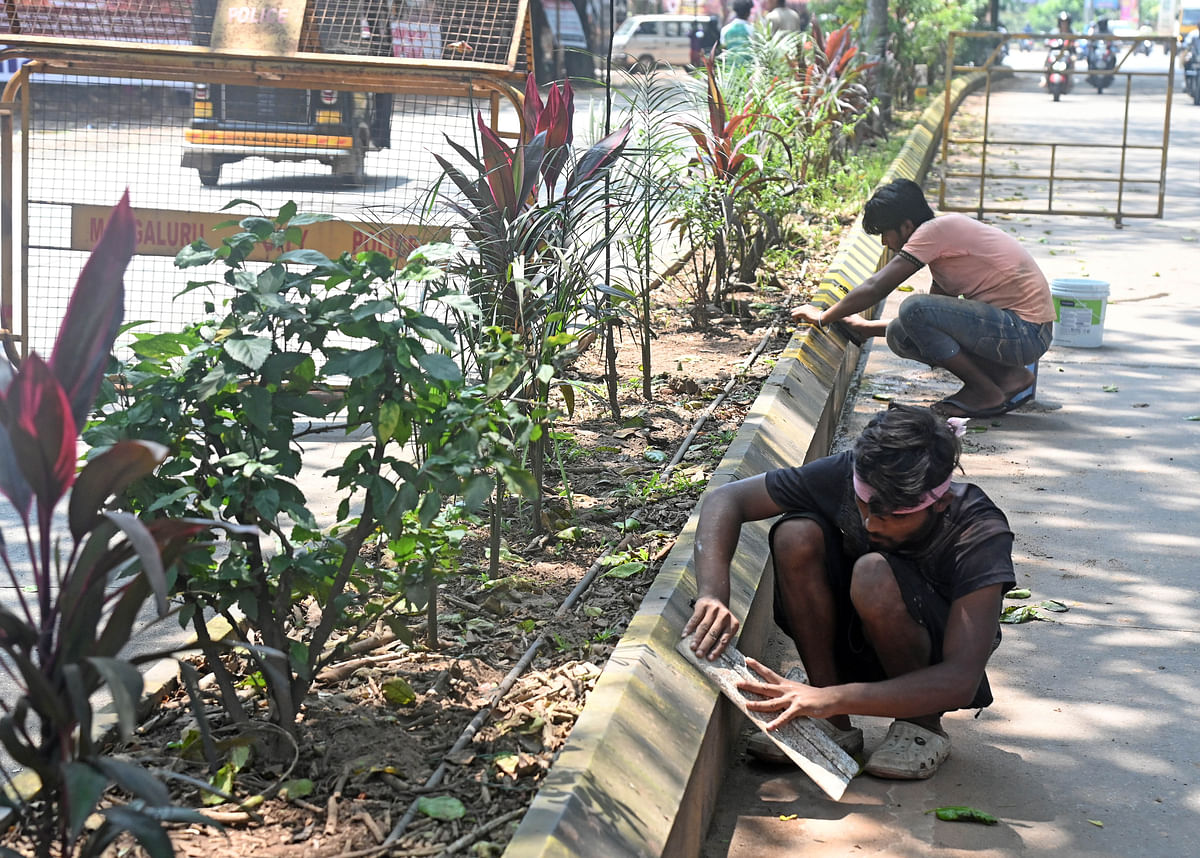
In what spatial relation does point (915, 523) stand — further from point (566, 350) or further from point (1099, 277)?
point (1099, 277)

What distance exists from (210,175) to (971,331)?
20.5 feet

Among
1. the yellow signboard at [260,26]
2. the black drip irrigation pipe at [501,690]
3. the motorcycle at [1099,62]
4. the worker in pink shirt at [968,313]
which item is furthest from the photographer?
the motorcycle at [1099,62]

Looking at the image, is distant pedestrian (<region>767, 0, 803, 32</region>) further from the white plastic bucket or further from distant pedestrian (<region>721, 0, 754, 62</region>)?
the white plastic bucket

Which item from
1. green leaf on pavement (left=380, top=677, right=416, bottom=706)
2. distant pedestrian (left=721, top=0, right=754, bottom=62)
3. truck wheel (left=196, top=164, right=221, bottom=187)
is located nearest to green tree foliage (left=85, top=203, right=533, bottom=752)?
green leaf on pavement (left=380, top=677, right=416, bottom=706)

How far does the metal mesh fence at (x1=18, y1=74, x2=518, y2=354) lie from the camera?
5941 mm

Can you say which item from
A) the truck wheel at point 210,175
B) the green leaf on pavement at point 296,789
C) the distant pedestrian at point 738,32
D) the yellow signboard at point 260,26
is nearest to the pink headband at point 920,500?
the green leaf on pavement at point 296,789

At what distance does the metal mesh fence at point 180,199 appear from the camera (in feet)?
19.5

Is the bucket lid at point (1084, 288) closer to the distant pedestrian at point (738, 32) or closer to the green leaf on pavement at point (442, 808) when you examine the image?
the distant pedestrian at point (738, 32)

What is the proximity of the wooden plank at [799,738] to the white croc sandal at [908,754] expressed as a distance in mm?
137

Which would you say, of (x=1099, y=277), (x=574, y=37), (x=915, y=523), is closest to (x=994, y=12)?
(x=574, y=37)

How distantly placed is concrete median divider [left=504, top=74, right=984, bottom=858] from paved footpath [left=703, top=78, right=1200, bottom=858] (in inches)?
10.7

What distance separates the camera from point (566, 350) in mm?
4480

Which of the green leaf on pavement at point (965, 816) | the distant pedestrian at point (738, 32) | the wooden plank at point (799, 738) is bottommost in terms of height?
the green leaf on pavement at point (965, 816)

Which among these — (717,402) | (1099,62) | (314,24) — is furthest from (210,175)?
(1099,62)
